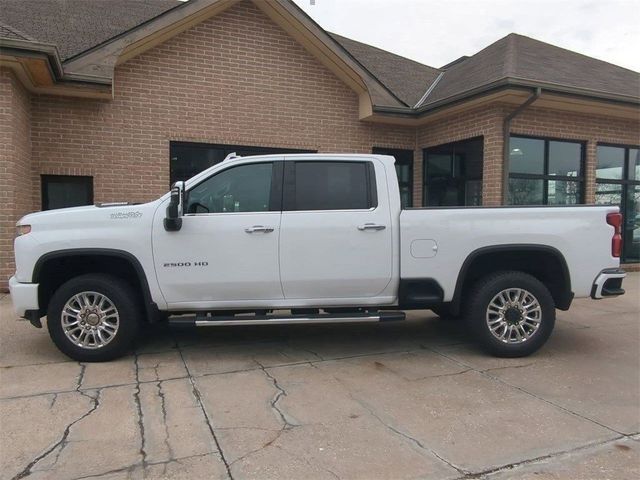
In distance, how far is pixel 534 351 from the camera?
5336 millimetres

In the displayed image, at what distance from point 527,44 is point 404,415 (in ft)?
35.8

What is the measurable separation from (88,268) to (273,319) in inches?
76.6

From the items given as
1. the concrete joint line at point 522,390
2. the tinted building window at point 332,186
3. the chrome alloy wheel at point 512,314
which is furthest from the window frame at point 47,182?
the chrome alloy wheel at point 512,314

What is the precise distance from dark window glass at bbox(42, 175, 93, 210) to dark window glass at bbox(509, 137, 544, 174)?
8.27 m

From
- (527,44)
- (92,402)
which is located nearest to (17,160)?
(92,402)

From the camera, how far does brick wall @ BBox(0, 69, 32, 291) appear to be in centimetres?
773

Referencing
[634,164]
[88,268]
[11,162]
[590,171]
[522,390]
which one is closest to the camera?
[522,390]

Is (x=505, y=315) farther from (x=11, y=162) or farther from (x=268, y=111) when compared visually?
(x=11, y=162)

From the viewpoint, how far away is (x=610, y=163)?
11.9 meters

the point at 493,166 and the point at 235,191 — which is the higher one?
the point at 493,166

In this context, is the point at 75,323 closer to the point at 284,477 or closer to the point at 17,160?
the point at 284,477

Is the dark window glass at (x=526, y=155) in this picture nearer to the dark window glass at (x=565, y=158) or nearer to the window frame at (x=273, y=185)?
the dark window glass at (x=565, y=158)

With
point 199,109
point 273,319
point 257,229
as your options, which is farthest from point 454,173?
point 273,319

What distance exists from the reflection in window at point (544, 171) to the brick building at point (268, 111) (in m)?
0.03
